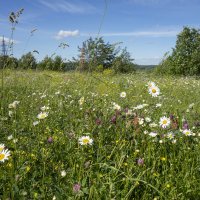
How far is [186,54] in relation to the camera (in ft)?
131

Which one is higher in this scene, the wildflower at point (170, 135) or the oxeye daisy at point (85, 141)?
the oxeye daisy at point (85, 141)

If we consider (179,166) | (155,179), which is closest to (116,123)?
(179,166)

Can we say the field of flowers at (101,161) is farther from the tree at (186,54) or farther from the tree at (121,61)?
the tree at (186,54)

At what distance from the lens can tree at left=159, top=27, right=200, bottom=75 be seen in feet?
127

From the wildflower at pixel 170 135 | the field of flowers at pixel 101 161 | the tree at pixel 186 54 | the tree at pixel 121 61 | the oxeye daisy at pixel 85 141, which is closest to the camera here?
the field of flowers at pixel 101 161

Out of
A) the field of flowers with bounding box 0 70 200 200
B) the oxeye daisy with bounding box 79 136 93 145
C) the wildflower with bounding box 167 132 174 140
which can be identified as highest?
the oxeye daisy with bounding box 79 136 93 145

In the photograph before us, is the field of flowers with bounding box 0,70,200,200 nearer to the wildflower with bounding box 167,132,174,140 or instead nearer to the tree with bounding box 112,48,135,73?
the wildflower with bounding box 167,132,174,140

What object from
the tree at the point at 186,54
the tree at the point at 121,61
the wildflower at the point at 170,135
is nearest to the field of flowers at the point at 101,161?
the wildflower at the point at 170,135

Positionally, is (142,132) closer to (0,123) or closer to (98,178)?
(98,178)

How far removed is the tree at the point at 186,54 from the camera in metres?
38.8

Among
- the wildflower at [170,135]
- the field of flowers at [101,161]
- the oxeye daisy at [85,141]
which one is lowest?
the field of flowers at [101,161]

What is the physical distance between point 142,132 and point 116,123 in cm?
29

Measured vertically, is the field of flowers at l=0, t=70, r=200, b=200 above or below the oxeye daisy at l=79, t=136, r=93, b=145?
below

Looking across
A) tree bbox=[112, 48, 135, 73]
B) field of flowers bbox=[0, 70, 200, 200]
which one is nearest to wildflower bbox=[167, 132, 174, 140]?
field of flowers bbox=[0, 70, 200, 200]
